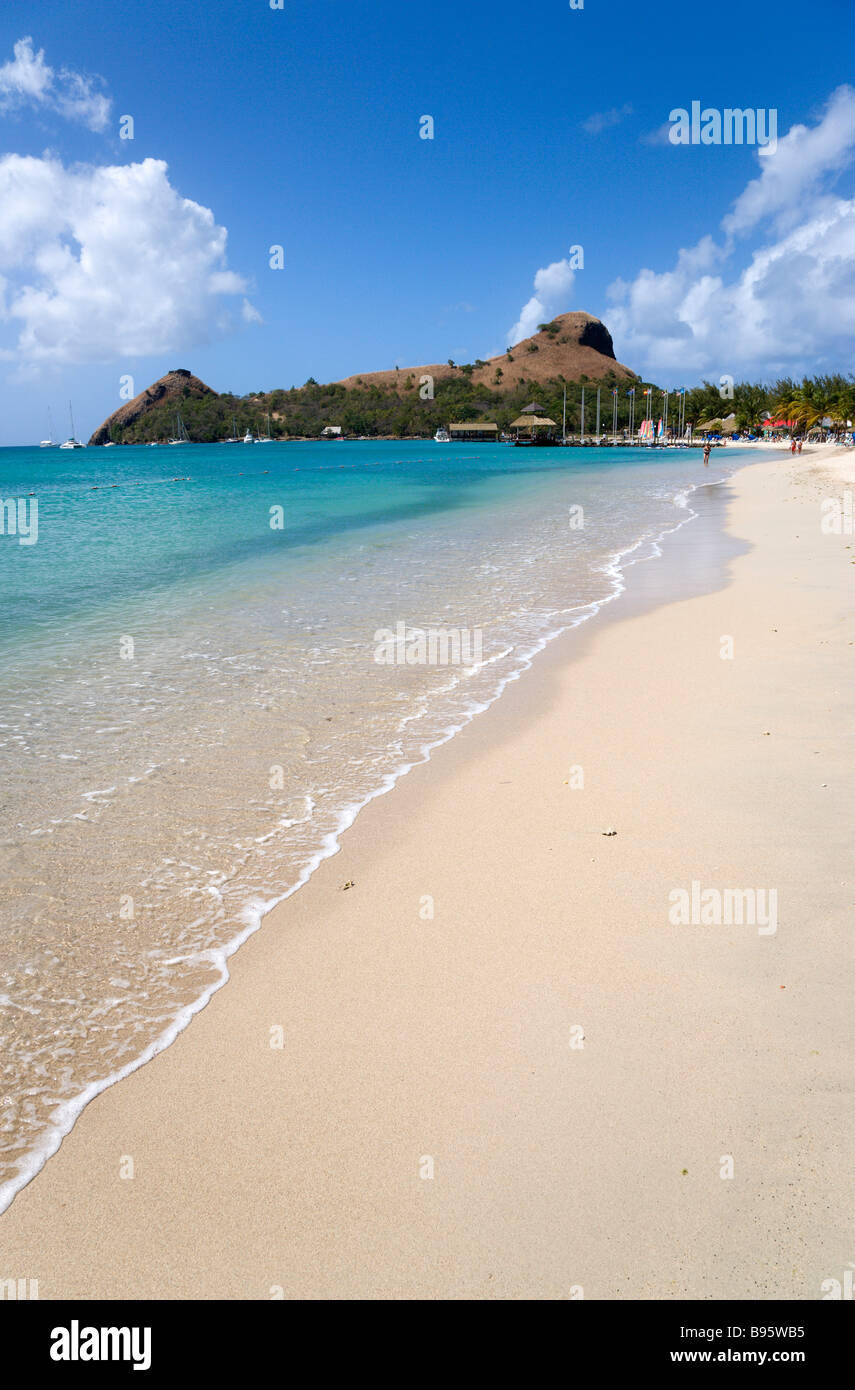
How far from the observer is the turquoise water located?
14.0ft

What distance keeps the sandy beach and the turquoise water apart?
15.7 inches

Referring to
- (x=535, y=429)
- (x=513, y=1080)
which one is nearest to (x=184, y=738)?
(x=513, y=1080)

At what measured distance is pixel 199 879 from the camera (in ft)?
17.9

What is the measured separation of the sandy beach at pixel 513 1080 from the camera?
2.77m

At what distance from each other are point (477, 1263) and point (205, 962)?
2.31 metres

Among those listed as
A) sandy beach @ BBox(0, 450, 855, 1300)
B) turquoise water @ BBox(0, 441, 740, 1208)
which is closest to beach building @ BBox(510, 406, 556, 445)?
turquoise water @ BBox(0, 441, 740, 1208)

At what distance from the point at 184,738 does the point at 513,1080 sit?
552 cm

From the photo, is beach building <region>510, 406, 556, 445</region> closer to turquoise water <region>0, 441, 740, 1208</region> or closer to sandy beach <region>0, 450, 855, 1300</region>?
turquoise water <region>0, 441, 740, 1208</region>

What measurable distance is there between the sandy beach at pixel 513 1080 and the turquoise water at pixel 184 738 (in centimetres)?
40

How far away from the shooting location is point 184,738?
817 cm

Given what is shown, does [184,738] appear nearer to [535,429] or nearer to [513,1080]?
[513,1080]

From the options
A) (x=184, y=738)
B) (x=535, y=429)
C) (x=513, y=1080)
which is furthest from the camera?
(x=535, y=429)
